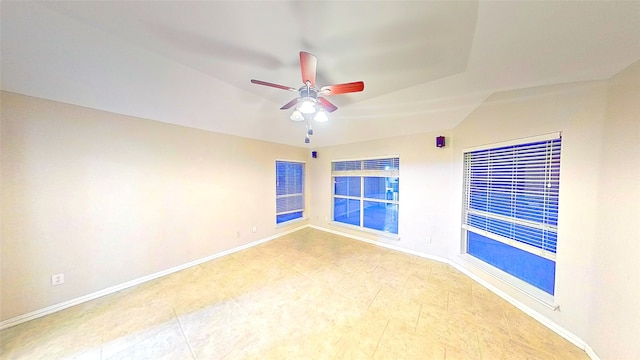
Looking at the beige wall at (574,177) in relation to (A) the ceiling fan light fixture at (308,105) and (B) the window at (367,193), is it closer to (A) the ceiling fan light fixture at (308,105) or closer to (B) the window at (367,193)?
(B) the window at (367,193)

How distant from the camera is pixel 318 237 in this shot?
4.70 meters

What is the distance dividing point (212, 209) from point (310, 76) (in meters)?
3.06

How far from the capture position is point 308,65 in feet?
5.26

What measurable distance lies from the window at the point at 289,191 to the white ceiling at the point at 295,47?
2.51 metres

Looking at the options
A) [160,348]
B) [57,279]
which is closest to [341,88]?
[160,348]

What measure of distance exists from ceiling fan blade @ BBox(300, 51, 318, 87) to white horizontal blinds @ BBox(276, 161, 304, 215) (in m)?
3.26

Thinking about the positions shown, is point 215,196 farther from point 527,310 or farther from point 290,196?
point 527,310

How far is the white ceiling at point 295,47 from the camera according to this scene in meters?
1.32

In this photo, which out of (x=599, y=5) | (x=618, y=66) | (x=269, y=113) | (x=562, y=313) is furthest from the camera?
(x=269, y=113)

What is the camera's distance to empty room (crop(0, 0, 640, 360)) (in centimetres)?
145

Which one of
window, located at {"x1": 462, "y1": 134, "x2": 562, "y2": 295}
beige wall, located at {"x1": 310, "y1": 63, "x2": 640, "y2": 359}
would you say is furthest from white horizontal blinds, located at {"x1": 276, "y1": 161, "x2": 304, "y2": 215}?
beige wall, located at {"x1": 310, "y1": 63, "x2": 640, "y2": 359}

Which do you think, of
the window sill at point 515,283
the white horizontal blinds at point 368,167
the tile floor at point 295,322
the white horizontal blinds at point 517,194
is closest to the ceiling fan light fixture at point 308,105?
the tile floor at point 295,322

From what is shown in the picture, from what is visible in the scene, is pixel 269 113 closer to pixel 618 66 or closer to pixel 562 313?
pixel 618 66

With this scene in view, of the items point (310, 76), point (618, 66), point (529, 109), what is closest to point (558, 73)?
point (618, 66)
